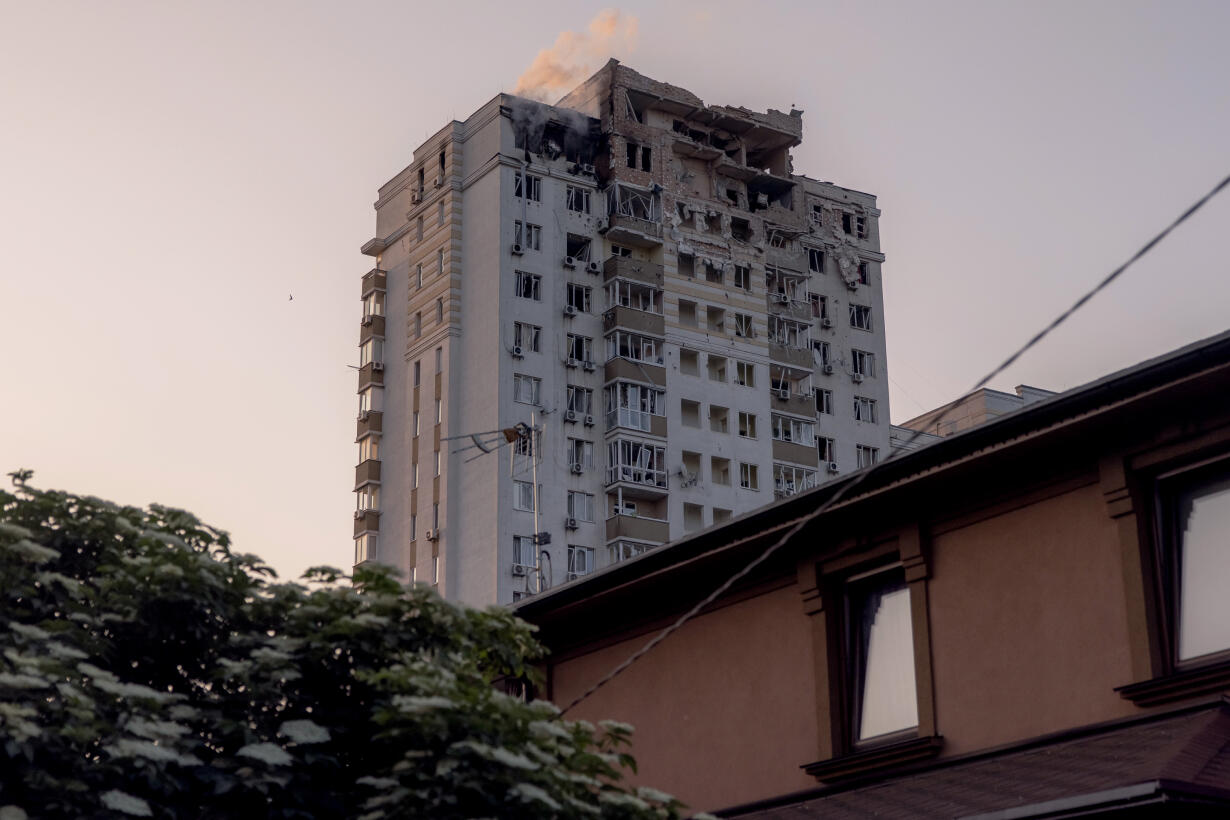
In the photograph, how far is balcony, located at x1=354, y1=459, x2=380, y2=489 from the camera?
7694cm

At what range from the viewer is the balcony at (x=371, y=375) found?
78688 mm

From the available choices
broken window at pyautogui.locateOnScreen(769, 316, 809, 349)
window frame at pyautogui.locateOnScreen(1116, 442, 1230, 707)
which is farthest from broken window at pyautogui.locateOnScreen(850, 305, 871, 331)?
window frame at pyautogui.locateOnScreen(1116, 442, 1230, 707)

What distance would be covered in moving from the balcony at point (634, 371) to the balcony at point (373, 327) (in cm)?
1151

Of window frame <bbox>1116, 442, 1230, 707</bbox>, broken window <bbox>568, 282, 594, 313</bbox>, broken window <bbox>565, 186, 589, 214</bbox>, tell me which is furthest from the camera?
broken window <bbox>565, 186, 589, 214</bbox>

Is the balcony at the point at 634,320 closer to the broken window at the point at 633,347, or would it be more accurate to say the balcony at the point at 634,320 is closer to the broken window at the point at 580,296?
the broken window at the point at 633,347

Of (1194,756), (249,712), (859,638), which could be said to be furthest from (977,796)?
(249,712)

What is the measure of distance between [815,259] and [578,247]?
617 inches

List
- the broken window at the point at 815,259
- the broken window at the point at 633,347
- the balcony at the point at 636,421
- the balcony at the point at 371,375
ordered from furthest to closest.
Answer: the broken window at the point at 815,259, the balcony at the point at 371,375, the broken window at the point at 633,347, the balcony at the point at 636,421

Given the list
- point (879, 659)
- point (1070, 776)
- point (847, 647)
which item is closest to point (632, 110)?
point (847, 647)

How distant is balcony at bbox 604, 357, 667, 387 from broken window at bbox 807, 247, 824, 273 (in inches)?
538

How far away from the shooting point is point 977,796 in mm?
13570

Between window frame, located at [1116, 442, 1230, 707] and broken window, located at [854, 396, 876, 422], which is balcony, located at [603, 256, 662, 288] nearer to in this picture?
broken window, located at [854, 396, 876, 422]

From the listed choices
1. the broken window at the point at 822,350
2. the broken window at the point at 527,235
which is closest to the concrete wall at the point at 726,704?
the broken window at the point at 527,235

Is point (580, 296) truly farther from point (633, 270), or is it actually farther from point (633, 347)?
point (633, 347)
